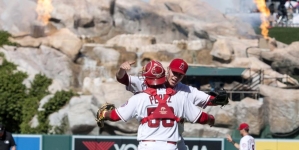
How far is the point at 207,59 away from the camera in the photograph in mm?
28688

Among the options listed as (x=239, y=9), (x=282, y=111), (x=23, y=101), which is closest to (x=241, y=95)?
(x=282, y=111)

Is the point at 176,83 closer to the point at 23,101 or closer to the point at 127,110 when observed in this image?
the point at 127,110

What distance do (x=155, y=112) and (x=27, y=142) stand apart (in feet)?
31.4

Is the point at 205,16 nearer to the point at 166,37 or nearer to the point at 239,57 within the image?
the point at 166,37

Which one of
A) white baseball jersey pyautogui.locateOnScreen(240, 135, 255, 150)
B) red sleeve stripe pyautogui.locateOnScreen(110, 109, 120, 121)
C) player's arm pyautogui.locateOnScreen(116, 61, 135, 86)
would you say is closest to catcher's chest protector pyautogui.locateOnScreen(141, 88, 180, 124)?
red sleeve stripe pyautogui.locateOnScreen(110, 109, 120, 121)

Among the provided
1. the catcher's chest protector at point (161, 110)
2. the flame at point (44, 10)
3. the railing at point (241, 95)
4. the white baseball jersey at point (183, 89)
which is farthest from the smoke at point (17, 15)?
the catcher's chest protector at point (161, 110)

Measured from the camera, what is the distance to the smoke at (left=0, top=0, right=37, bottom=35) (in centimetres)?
3124

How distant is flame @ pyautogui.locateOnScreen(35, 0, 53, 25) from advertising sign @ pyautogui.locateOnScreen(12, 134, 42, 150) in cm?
1621

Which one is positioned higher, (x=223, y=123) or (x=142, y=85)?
(x=142, y=85)

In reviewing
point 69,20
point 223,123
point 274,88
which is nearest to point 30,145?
point 223,123

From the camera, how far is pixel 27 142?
1545 cm

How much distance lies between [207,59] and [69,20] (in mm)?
6504

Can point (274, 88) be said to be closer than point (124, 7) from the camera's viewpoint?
Yes

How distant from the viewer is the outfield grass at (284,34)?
38844 mm
